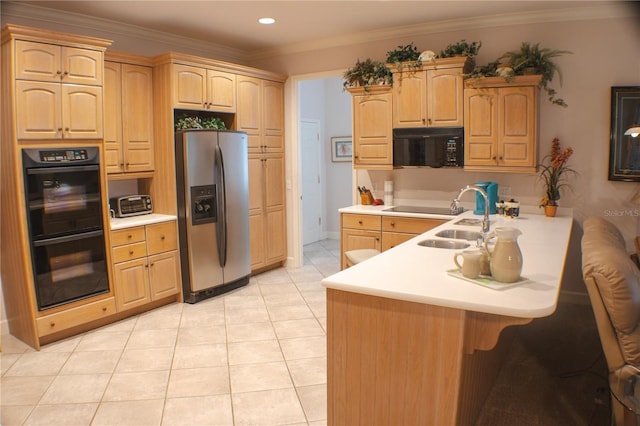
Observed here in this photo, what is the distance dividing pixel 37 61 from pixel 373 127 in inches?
117

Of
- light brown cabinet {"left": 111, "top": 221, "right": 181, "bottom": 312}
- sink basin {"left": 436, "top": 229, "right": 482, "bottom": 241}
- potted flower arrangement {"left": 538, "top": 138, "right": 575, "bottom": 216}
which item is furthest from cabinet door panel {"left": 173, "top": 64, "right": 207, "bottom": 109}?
potted flower arrangement {"left": 538, "top": 138, "right": 575, "bottom": 216}

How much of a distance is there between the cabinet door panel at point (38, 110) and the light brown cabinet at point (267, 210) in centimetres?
214

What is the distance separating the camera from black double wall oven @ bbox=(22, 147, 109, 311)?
341 centimetres

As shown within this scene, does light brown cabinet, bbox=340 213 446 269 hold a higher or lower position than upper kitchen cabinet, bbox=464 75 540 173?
lower

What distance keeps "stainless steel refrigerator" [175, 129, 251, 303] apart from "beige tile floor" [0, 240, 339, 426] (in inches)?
12.4

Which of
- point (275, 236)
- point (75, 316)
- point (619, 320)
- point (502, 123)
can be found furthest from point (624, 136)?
point (75, 316)

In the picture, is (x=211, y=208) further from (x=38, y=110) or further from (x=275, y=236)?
(x=38, y=110)

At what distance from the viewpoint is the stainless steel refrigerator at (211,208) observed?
4395mm

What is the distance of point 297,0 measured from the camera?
3.89m

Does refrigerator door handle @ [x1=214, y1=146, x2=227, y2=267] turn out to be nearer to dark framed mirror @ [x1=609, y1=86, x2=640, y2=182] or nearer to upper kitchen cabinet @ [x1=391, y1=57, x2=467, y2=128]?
upper kitchen cabinet @ [x1=391, y1=57, x2=467, y2=128]

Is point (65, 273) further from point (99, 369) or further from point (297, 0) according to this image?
point (297, 0)

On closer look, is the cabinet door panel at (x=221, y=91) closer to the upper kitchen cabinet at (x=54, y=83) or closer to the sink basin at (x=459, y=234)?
the upper kitchen cabinet at (x=54, y=83)

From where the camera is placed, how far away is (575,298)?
A: 4391mm

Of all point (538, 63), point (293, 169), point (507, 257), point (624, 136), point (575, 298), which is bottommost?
point (575, 298)
